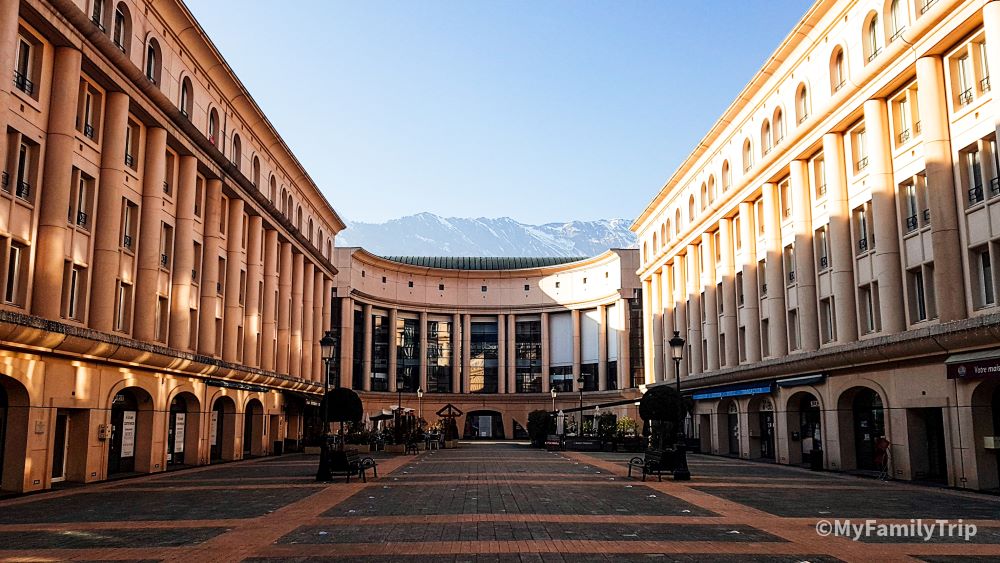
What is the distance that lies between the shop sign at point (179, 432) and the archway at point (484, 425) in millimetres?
52985

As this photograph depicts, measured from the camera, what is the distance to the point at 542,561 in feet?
38.5

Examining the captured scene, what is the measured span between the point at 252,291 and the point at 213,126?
967 cm

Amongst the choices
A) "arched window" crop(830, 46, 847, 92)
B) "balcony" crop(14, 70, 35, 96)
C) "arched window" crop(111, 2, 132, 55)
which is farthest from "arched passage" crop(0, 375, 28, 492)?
"arched window" crop(830, 46, 847, 92)

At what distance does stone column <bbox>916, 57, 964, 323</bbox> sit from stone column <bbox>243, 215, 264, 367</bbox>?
107 feet

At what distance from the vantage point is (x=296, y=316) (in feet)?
179

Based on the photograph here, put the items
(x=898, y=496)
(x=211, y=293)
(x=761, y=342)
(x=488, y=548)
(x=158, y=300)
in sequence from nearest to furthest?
(x=488, y=548)
(x=898, y=496)
(x=158, y=300)
(x=211, y=293)
(x=761, y=342)

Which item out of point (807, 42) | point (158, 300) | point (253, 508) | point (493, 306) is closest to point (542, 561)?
point (253, 508)

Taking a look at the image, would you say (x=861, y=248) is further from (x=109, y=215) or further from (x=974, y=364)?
(x=109, y=215)

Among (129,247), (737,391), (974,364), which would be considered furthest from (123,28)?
(737,391)

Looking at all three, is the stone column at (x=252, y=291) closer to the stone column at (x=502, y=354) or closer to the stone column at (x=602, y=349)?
the stone column at (x=602, y=349)

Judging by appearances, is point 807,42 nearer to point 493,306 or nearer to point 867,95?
point 867,95

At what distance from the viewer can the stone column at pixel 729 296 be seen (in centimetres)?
4469

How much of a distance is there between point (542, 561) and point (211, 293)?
29.4 m

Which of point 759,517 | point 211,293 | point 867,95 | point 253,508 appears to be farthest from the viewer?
point 211,293
